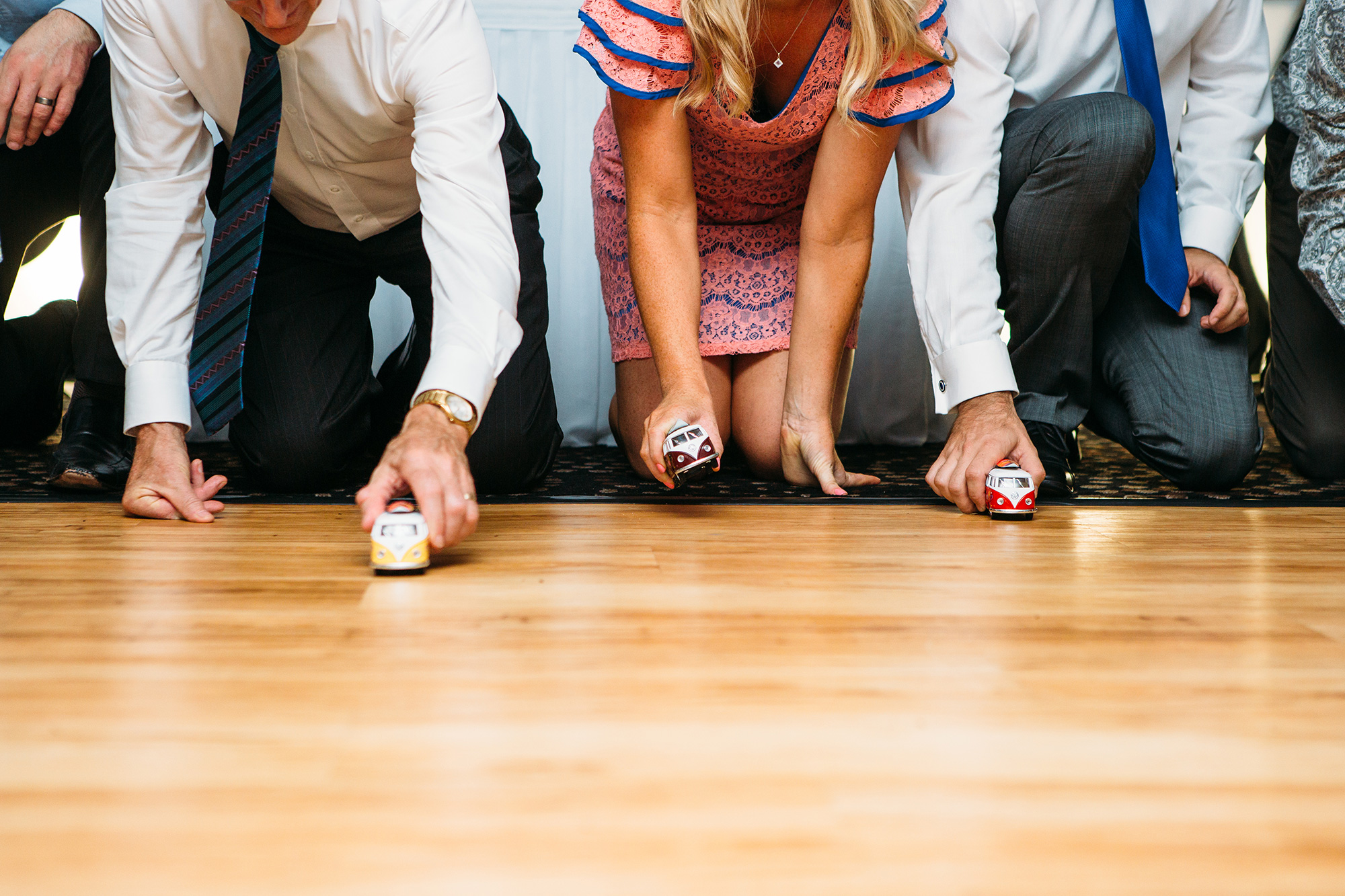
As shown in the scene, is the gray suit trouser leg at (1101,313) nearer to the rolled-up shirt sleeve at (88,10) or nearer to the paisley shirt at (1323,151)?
the paisley shirt at (1323,151)

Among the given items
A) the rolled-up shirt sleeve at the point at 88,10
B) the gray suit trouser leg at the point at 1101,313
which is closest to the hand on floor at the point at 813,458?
the gray suit trouser leg at the point at 1101,313

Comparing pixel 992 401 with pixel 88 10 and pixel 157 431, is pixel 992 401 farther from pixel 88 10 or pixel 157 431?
pixel 88 10

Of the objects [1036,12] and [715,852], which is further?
[1036,12]

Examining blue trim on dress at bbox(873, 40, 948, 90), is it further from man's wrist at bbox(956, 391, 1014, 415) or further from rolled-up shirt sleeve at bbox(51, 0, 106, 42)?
rolled-up shirt sleeve at bbox(51, 0, 106, 42)

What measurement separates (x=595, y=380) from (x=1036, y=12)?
1047mm

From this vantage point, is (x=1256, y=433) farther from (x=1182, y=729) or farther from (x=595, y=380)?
(x=595, y=380)

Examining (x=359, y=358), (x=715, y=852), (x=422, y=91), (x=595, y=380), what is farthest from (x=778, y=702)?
(x=595, y=380)

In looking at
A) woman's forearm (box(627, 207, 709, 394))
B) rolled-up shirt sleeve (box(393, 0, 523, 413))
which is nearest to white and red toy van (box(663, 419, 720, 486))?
woman's forearm (box(627, 207, 709, 394))

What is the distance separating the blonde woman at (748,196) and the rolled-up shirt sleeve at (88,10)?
0.69m

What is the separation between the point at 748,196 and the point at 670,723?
1.16m

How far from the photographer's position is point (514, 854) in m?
0.45

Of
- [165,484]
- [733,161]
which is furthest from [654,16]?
[165,484]

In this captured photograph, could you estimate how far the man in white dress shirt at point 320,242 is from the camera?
1.03 metres

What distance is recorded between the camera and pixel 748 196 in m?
1.61
